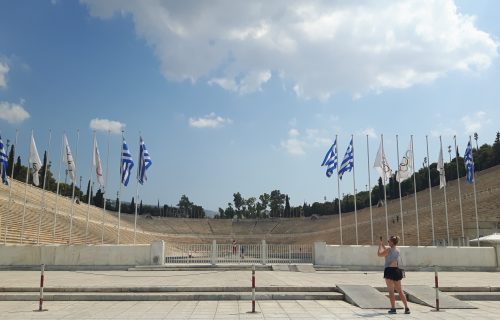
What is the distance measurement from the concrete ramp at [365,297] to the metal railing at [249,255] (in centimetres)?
1056

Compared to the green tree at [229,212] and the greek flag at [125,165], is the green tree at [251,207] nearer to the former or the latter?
the green tree at [229,212]

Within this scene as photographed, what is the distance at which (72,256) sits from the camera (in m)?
22.0

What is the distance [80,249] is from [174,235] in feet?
211

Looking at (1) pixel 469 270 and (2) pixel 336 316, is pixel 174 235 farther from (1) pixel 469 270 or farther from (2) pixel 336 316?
(2) pixel 336 316

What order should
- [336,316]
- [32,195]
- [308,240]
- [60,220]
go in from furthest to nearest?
[308,240] < [32,195] < [60,220] < [336,316]

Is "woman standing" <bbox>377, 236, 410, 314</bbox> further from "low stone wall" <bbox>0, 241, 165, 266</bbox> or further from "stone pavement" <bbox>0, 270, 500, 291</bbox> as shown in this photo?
"low stone wall" <bbox>0, 241, 165, 266</bbox>

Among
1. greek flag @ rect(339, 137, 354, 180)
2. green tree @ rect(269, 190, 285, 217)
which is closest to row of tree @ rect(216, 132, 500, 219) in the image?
green tree @ rect(269, 190, 285, 217)

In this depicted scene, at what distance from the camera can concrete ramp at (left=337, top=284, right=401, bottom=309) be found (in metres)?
11.0

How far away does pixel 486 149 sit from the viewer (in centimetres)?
8944

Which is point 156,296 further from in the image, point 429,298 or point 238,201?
point 238,201

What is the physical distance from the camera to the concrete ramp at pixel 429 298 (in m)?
11.0

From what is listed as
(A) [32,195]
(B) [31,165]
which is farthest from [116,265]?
(A) [32,195]

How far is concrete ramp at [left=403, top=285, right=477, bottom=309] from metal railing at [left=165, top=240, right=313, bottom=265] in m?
11.3

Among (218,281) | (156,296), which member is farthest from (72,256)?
(156,296)
